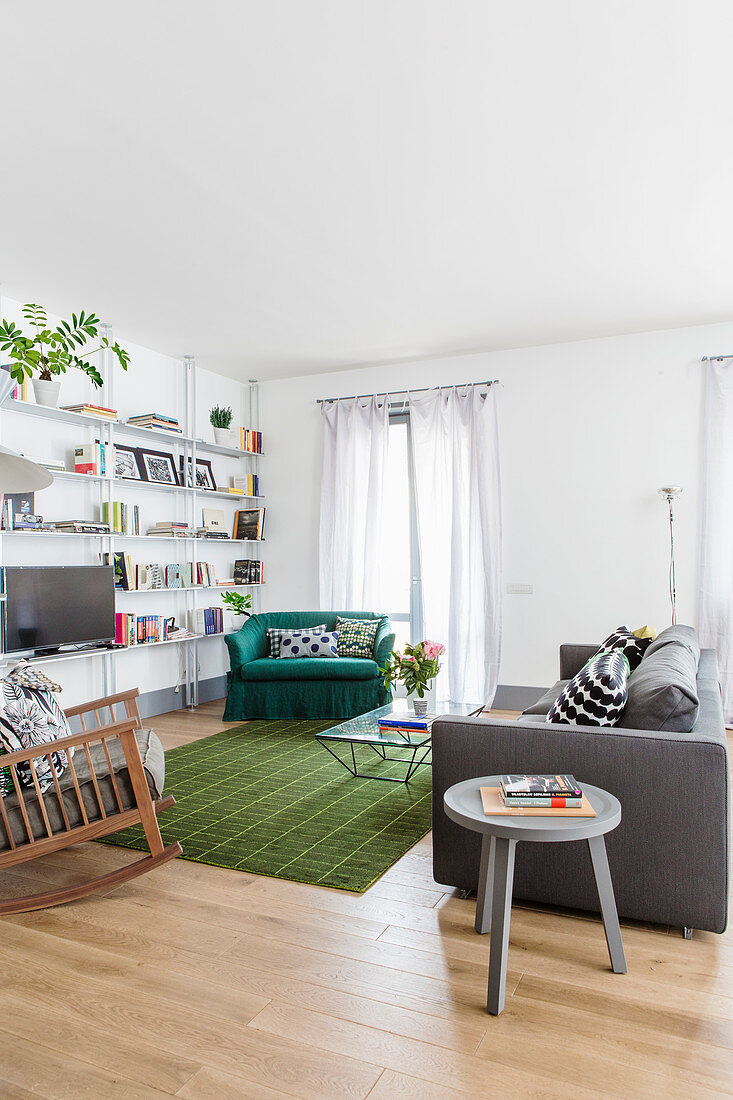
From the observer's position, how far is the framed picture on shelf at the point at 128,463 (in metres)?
5.60

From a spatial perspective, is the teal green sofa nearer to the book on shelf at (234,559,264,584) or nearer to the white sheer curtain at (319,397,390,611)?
the white sheer curtain at (319,397,390,611)

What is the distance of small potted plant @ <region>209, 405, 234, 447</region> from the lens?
21.9ft

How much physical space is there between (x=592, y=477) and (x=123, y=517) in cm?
365

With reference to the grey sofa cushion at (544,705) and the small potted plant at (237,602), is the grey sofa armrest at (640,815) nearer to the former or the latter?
the grey sofa cushion at (544,705)

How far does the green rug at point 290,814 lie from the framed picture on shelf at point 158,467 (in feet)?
7.18

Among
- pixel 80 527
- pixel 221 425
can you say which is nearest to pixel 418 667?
pixel 80 527

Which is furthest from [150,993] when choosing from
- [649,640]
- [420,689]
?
[649,640]

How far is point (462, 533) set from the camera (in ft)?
20.4

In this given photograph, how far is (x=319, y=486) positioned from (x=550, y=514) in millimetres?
2187

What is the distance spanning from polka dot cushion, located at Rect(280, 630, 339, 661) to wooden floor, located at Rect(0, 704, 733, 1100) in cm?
329

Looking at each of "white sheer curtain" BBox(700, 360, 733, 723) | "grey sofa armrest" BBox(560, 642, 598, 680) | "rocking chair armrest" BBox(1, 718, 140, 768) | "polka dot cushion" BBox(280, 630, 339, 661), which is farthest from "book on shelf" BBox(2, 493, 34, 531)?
"white sheer curtain" BBox(700, 360, 733, 723)

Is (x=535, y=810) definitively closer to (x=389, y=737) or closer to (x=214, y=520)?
(x=389, y=737)

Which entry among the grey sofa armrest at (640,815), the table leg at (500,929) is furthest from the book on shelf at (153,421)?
the table leg at (500,929)

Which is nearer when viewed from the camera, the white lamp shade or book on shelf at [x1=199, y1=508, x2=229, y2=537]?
the white lamp shade
